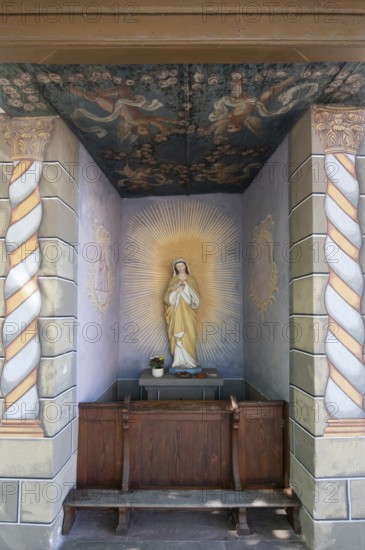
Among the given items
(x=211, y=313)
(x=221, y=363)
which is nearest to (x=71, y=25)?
(x=211, y=313)

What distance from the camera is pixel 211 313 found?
Answer: 461cm

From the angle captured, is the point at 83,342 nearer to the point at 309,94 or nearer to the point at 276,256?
the point at 276,256

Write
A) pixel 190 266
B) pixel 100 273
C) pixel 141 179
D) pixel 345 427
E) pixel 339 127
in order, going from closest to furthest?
pixel 345 427
pixel 339 127
pixel 100 273
pixel 141 179
pixel 190 266

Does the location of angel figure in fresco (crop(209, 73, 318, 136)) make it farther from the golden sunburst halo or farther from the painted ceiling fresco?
the golden sunburst halo

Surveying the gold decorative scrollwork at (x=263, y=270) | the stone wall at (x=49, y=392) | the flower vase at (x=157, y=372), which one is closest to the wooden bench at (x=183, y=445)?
the stone wall at (x=49, y=392)

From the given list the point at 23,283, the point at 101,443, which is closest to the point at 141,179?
the point at 23,283

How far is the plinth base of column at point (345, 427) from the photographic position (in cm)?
251

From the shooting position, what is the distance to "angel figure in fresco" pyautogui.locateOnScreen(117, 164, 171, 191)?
3.82 m

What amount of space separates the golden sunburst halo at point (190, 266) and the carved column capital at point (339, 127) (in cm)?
208

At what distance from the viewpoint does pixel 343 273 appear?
102 inches

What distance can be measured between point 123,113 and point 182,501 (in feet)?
9.18

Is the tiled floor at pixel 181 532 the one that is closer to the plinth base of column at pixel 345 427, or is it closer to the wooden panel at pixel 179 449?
the wooden panel at pixel 179 449

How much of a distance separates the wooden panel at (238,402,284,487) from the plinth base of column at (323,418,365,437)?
20.9 inches

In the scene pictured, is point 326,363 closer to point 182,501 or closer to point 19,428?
point 182,501
